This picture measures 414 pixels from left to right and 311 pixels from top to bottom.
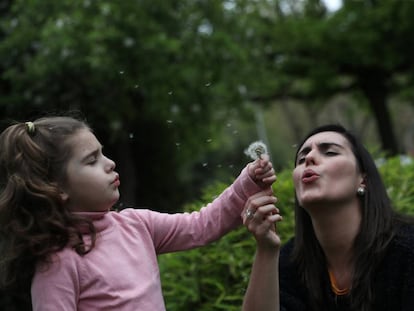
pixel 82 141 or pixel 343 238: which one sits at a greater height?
pixel 82 141

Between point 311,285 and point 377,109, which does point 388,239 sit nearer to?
point 311,285

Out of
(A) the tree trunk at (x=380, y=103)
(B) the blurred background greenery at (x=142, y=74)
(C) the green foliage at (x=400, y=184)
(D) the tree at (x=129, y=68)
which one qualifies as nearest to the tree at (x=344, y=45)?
(A) the tree trunk at (x=380, y=103)

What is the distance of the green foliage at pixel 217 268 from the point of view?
3.40m

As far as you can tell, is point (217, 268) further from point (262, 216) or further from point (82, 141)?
point (82, 141)

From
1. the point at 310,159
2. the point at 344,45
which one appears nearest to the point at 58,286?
the point at 310,159

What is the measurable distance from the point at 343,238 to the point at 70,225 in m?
1.10

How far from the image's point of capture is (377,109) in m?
15.2

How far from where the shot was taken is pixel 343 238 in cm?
274

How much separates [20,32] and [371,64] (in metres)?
7.78

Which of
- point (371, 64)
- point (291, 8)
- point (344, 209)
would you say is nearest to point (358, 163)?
point (344, 209)

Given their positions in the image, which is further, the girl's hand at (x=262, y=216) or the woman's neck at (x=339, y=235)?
the woman's neck at (x=339, y=235)

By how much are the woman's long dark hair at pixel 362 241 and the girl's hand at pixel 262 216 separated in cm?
52

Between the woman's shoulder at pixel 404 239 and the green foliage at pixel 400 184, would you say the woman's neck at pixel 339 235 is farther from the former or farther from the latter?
the green foliage at pixel 400 184

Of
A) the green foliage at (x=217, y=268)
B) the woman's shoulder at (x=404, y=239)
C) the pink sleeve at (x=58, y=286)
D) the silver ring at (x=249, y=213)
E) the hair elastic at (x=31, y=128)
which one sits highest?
the hair elastic at (x=31, y=128)
